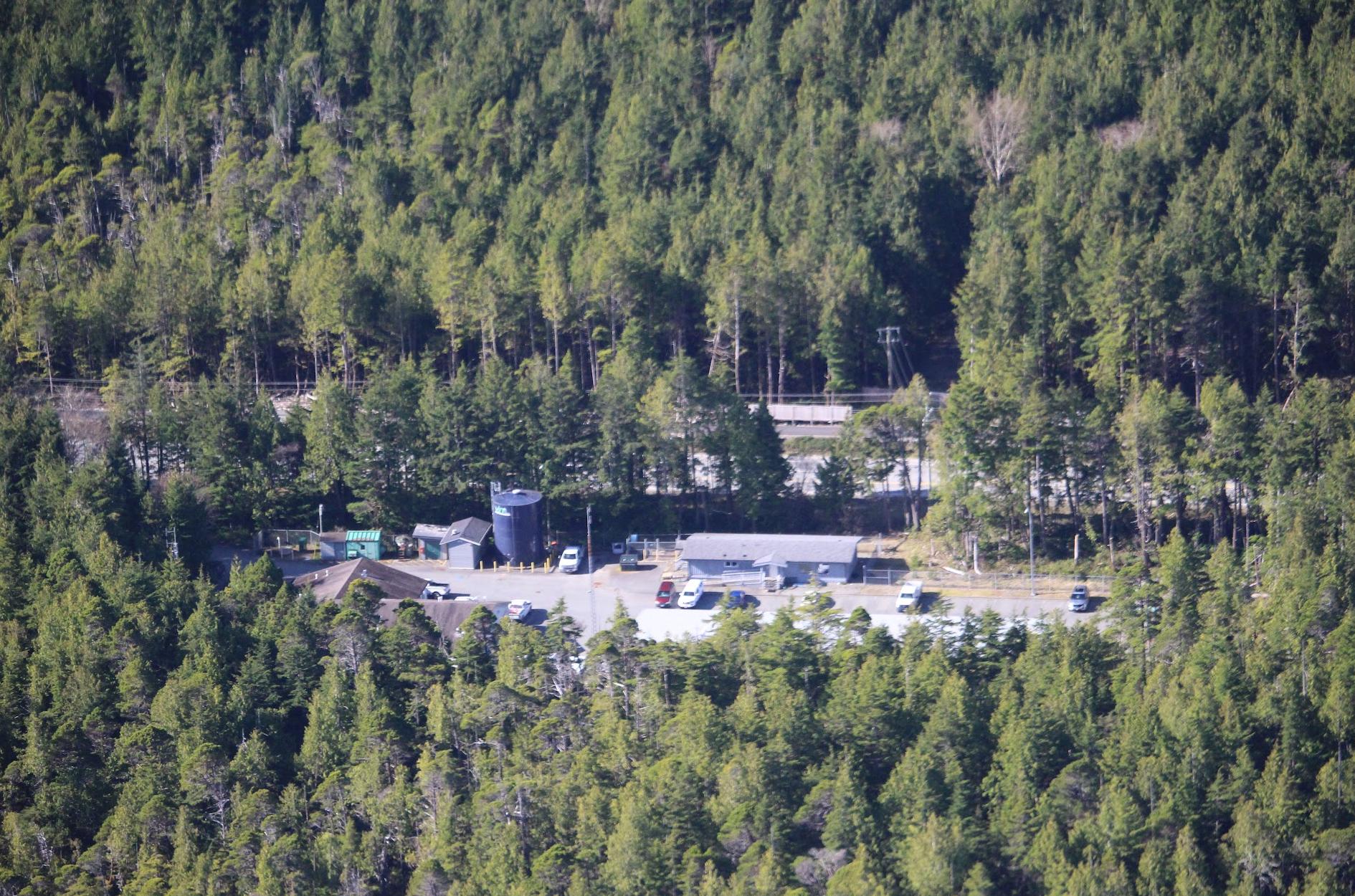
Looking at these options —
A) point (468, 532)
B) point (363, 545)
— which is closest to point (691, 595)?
point (468, 532)

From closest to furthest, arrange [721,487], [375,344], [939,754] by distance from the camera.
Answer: [939,754], [721,487], [375,344]

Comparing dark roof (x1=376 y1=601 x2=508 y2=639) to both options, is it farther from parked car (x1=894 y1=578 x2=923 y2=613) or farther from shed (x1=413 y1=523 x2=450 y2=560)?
parked car (x1=894 y1=578 x2=923 y2=613)

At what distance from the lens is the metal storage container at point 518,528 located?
113 feet

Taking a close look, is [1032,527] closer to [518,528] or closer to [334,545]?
[518,528]

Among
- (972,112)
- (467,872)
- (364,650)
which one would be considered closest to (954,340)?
(972,112)

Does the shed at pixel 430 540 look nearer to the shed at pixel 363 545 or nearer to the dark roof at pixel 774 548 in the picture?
the shed at pixel 363 545

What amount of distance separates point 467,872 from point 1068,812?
7.67 m

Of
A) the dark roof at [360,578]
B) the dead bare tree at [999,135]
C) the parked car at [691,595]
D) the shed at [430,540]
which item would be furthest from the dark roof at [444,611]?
the dead bare tree at [999,135]

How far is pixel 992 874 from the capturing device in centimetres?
2355

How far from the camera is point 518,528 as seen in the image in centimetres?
3444

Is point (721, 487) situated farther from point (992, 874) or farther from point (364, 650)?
point (992, 874)

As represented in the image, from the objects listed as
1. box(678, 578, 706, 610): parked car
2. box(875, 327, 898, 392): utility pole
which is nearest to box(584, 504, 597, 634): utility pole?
box(678, 578, 706, 610): parked car

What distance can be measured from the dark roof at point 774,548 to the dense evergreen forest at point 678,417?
1671 mm

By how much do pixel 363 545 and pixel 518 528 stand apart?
10.3ft
